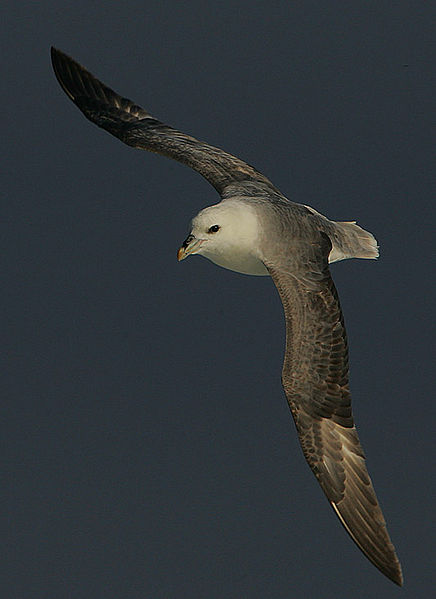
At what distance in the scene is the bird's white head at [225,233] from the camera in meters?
11.4

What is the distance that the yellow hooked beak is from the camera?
11391 millimetres

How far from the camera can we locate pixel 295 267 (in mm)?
11320

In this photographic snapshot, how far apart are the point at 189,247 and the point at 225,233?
409 mm

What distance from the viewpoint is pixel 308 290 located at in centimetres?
1111

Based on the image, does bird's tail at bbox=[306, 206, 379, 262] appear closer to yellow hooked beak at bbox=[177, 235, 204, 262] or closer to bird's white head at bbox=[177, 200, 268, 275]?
bird's white head at bbox=[177, 200, 268, 275]

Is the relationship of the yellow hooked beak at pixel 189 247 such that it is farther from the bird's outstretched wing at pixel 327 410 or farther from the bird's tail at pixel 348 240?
the bird's tail at pixel 348 240

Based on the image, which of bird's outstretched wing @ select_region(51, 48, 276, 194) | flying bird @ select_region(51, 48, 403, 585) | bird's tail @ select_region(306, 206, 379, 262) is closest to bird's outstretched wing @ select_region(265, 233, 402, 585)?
flying bird @ select_region(51, 48, 403, 585)

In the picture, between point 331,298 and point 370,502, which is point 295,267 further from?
point 370,502

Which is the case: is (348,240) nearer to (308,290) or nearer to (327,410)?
(308,290)

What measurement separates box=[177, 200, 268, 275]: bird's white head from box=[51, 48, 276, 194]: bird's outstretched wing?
1.26 meters

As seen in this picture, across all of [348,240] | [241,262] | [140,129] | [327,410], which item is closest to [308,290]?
[241,262]

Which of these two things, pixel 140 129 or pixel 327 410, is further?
pixel 140 129

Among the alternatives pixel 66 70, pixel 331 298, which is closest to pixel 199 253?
pixel 331 298

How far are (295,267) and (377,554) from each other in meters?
3.03
